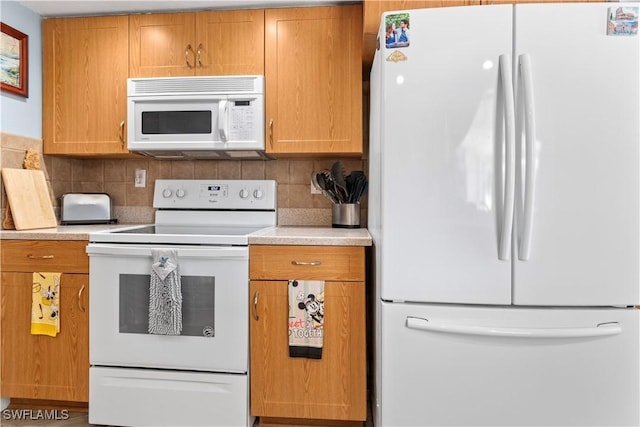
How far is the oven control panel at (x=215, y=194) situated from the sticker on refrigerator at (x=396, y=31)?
116 centimetres

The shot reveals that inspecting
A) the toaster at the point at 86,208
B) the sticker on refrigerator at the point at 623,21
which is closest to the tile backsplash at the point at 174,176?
the toaster at the point at 86,208

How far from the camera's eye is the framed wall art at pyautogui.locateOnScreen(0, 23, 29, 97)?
2.08 metres

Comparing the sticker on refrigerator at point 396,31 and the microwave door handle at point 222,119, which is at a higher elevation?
the sticker on refrigerator at point 396,31

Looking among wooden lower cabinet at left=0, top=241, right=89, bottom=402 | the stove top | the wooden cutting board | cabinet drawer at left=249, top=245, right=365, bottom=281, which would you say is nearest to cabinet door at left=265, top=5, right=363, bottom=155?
the stove top

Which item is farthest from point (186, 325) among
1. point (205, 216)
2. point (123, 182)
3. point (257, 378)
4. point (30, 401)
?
point (123, 182)

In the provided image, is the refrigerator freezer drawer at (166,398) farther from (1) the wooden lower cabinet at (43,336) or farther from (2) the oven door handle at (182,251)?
(2) the oven door handle at (182,251)

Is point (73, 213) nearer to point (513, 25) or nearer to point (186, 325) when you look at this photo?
point (186, 325)

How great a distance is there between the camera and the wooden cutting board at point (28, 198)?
2037 millimetres

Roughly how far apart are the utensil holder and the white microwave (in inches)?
21.0

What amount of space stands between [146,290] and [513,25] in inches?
71.8

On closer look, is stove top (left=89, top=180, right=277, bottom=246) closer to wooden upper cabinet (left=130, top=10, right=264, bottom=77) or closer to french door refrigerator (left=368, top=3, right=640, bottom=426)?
wooden upper cabinet (left=130, top=10, right=264, bottom=77)

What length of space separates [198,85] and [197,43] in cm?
24

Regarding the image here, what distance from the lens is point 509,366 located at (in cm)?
143

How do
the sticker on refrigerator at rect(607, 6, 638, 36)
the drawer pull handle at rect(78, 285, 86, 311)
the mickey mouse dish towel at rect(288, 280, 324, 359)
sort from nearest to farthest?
the sticker on refrigerator at rect(607, 6, 638, 36) → the mickey mouse dish towel at rect(288, 280, 324, 359) → the drawer pull handle at rect(78, 285, 86, 311)
